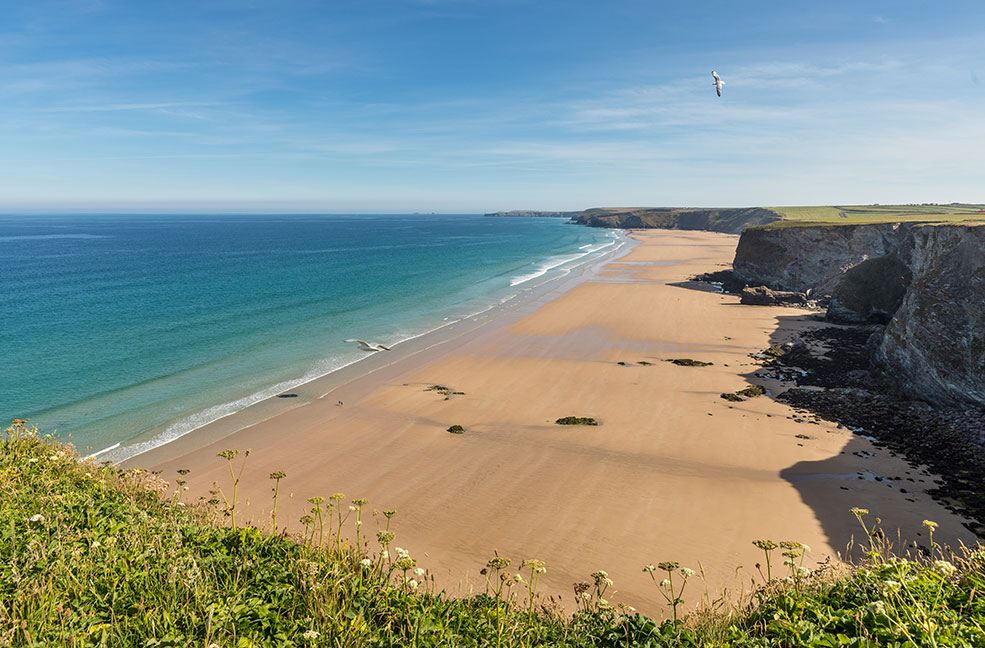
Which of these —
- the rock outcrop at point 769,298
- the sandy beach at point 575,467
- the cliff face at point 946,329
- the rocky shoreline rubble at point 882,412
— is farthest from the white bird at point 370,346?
the rock outcrop at point 769,298

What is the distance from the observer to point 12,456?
8492 mm

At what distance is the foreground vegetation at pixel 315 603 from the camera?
446 centimetres

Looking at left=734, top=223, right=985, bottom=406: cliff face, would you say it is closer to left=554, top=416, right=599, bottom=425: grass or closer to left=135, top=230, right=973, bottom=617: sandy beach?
left=135, top=230, right=973, bottom=617: sandy beach

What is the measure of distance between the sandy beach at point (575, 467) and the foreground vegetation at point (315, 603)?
177 cm

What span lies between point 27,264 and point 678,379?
95513 mm

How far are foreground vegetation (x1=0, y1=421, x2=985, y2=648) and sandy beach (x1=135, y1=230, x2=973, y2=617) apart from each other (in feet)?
5.82

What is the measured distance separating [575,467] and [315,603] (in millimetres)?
11424

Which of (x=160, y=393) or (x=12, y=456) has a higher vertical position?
(x=12, y=456)

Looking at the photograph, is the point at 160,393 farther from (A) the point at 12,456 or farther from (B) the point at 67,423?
(A) the point at 12,456

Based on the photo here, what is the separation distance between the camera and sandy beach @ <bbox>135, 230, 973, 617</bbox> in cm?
1145

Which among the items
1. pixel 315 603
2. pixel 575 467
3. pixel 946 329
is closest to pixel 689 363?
pixel 946 329

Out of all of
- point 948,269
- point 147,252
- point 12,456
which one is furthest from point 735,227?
point 12,456

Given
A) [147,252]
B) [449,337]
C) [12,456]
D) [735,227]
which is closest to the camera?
[12,456]

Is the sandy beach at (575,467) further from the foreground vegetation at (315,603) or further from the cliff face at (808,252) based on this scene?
Result: the cliff face at (808,252)
